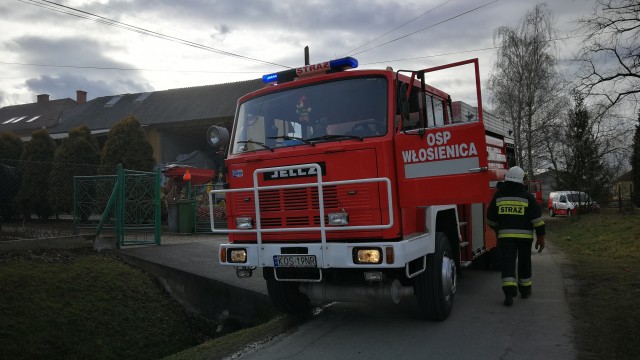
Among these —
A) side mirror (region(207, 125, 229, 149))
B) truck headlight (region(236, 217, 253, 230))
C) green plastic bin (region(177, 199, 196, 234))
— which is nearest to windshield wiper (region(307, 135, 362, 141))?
truck headlight (region(236, 217, 253, 230))

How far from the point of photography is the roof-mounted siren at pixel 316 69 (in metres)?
5.38

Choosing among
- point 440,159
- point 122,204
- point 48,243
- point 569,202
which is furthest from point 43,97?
point 440,159

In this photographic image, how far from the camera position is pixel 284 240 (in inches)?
199

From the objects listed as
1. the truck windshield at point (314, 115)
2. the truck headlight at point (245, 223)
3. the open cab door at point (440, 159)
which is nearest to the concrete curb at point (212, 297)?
the truck headlight at point (245, 223)

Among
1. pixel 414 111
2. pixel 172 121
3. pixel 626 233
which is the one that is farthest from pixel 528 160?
pixel 414 111

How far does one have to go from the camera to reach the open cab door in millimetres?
4547

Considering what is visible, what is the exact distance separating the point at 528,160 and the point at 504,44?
8073 millimetres

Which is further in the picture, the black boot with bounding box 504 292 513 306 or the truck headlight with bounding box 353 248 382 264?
the black boot with bounding box 504 292 513 306

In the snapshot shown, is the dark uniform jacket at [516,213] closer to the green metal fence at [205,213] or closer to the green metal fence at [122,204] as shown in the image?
the green metal fence at [122,204]

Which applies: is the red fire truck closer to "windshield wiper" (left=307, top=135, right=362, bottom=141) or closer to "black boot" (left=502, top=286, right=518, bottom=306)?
"windshield wiper" (left=307, top=135, right=362, bottom=141)

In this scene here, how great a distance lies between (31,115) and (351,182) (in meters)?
40.7

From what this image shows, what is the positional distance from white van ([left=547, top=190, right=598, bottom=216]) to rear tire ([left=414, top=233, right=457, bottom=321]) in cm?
1814

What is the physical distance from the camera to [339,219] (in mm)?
4711

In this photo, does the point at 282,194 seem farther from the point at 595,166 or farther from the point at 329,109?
the point at 595,166
